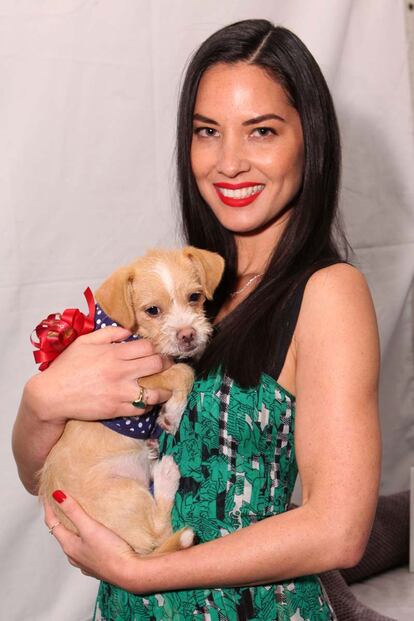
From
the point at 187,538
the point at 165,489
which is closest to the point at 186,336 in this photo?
the point at 165,489

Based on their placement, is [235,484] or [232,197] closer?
[235,484]

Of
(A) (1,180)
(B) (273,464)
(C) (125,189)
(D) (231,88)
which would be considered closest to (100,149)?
(C) (125,189)

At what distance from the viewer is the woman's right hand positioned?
179cm

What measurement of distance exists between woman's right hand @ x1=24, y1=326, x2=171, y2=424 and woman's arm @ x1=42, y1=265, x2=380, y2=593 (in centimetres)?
34

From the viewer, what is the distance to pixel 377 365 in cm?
156

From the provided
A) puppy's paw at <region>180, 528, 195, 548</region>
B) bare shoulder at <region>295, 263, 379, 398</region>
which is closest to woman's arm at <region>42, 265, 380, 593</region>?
bare shoulder at <region>295, 263, 379, 398</region>

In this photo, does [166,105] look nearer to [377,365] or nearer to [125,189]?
[125,189]

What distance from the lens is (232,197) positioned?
1874 mm

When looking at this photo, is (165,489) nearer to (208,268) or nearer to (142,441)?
(142,441)

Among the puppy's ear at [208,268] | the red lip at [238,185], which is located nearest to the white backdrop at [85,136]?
the puppy's ear at [208,268]

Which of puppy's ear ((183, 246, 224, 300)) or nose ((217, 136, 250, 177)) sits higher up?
nose ((217, 136, 250, 177))

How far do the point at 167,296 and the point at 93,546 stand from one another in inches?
23.0

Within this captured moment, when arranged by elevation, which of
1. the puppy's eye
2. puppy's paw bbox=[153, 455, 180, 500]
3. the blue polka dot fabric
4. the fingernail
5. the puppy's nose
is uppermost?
the puppy's eye

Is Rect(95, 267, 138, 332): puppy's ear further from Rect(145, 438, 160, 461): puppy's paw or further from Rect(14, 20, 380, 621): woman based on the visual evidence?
Rect(145, 438, 160, 461): puppy's paw
